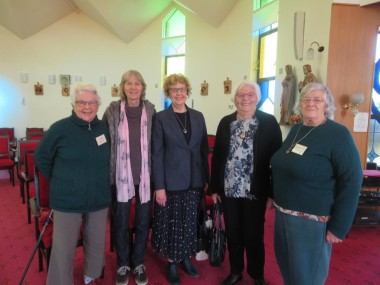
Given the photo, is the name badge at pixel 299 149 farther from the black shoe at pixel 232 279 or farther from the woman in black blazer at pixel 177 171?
the black shoe at pixel 232 279

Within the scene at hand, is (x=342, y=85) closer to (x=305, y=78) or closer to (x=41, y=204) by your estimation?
(x=305, y=78)

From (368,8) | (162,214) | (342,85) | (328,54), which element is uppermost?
(368,8)

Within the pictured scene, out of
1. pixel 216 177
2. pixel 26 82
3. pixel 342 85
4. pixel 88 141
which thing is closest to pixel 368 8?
pixel 342 85

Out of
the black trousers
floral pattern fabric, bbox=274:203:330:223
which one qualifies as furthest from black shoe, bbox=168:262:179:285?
floral pattern fabric, bbox=274:203:330:223

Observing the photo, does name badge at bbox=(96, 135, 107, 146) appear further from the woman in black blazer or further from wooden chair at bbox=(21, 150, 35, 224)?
wooden chair at bbox=(21, 150, 35, 224)

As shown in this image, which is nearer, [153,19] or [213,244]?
[213,244]

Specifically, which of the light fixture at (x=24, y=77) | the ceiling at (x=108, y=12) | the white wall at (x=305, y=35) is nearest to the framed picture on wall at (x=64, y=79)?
the light fixture at (x=24, y=77)

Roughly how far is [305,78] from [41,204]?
Result: 10.8ft

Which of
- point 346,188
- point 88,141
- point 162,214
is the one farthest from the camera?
point 162,214

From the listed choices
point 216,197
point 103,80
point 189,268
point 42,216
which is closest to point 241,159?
point 216,197

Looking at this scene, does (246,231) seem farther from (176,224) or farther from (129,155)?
(129,155)

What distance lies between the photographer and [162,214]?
198cm

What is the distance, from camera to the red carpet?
212cm

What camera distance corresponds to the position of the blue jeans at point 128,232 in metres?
1.93
